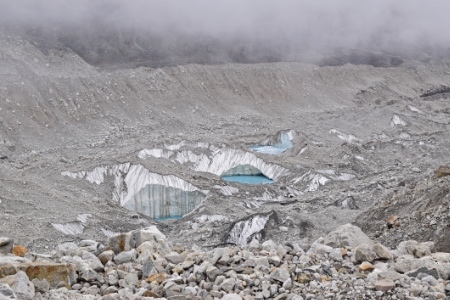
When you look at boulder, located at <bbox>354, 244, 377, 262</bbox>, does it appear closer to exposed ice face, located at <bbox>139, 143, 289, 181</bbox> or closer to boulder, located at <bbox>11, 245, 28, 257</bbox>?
boulder, located at <bbox>11, 245, 28, 257</bbox>

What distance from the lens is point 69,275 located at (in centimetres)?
793

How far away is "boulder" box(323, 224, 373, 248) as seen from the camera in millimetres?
10445

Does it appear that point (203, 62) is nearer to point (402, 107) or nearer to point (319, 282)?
point (402, 107)

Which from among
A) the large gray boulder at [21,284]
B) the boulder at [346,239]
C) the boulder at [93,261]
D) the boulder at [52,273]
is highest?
the boulder at [346,239]

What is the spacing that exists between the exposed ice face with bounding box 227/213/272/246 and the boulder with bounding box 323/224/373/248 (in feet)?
36.5

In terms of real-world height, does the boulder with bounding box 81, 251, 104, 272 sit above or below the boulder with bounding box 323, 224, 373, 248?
below

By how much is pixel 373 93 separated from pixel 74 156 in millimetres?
53382

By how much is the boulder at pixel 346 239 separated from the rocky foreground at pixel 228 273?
1166 mm

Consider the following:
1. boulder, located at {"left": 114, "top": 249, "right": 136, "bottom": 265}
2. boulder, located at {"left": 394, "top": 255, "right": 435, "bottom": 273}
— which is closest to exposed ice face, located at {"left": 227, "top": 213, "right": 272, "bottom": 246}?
boulder, located at {"left": 114, "top": 249, "right": 136, "bottom": 265}

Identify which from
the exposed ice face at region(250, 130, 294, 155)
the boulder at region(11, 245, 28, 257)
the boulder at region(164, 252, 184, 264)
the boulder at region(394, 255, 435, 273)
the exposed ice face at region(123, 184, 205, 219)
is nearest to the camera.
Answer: the boulder at region(394, 255, 435, 273)

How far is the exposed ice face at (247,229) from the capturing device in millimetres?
22125

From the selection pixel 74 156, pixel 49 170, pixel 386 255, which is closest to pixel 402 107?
pixel 74 156

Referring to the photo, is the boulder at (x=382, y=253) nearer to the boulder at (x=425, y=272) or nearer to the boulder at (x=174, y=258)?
the boulder at (x=425, y=272)

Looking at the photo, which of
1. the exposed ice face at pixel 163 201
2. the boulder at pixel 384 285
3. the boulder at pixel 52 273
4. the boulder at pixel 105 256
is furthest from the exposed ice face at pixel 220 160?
the boulder at pixel 384 285
